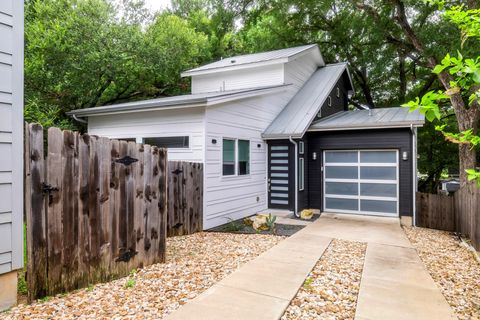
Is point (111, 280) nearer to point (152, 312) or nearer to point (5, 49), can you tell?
point (152, 312)

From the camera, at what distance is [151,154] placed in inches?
177

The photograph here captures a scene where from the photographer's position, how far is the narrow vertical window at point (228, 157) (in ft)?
26.9

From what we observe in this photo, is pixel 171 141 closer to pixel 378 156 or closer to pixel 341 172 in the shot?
pixel 341 172

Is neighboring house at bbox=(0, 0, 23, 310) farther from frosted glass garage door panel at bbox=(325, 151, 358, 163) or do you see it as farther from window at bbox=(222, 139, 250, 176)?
A: frosted glass garage door panel at bbox=(325, 151, 358, 163)

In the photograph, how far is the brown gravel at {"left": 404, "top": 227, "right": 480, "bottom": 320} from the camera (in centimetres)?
361

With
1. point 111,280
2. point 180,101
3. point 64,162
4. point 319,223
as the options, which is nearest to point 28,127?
point 64,162

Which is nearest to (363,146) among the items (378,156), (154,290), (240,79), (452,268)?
(378,156)

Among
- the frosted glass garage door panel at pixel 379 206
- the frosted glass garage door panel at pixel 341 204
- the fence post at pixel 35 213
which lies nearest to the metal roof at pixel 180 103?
the fence post at pixel 35 213

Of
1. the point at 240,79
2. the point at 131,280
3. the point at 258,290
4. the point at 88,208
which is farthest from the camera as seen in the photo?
the point at 240,79

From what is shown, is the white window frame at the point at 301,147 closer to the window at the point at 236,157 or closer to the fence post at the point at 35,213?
the window at the point at 236,157

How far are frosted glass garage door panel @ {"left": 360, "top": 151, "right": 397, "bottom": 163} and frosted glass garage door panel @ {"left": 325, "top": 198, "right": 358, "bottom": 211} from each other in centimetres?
142

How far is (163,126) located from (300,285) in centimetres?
569

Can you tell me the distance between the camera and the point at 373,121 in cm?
948

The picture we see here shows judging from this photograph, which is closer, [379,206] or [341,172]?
[379,206]
